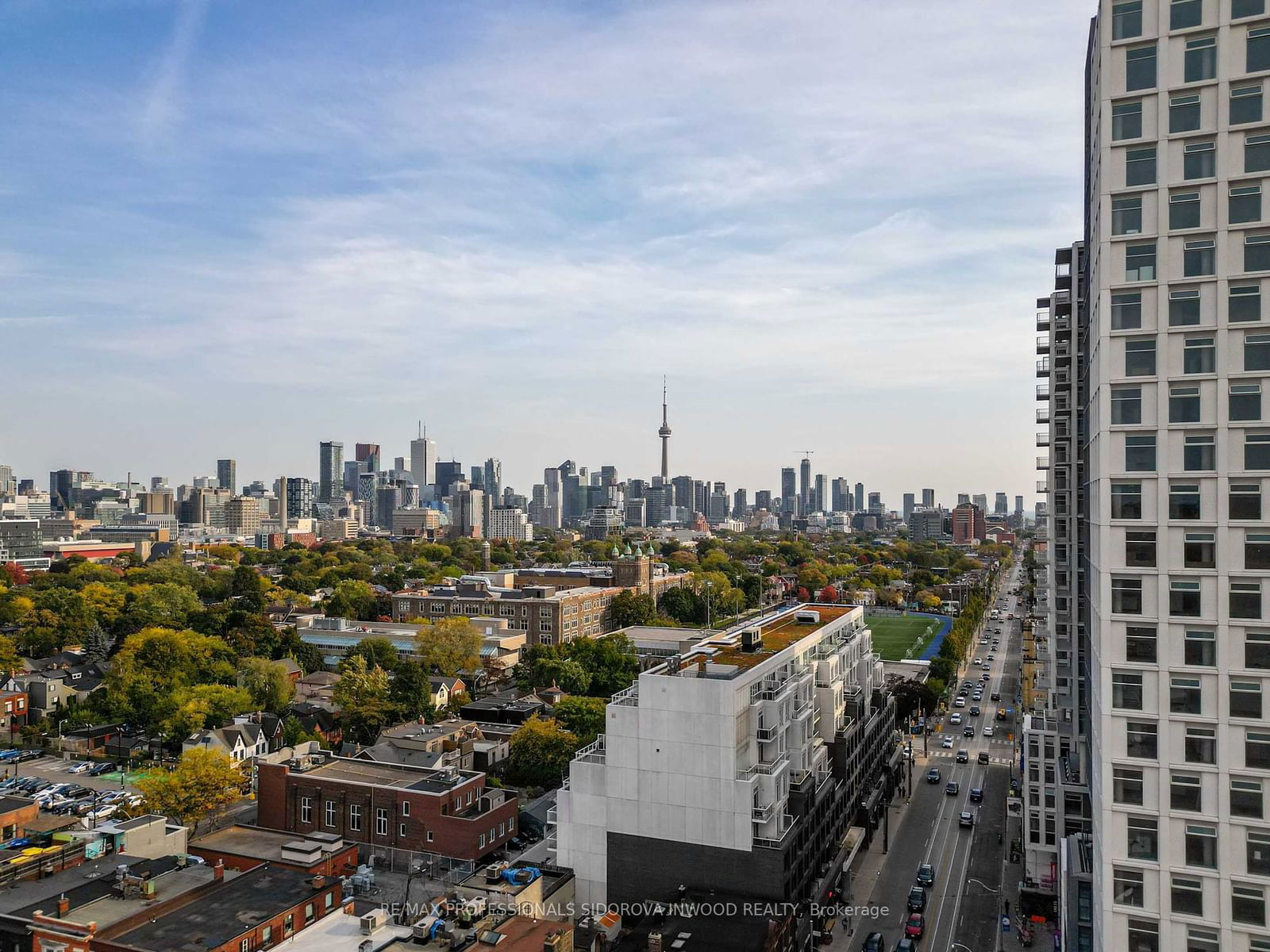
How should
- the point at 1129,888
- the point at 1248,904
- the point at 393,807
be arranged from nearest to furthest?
the point at 1248,904 < the point at 1129,888 < the point at 393,807

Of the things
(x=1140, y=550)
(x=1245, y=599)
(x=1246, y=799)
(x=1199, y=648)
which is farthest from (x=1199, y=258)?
(x=1246, y=799)

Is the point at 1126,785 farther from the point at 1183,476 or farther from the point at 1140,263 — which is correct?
the point at 1140,263

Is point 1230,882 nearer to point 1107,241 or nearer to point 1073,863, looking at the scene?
point 1073,863

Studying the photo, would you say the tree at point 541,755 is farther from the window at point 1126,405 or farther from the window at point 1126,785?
the window at point 1126,405

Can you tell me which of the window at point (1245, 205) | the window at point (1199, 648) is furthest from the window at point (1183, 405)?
the window at point (1199, 648)

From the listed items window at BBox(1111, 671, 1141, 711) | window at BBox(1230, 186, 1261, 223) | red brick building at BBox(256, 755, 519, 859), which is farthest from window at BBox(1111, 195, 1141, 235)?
red brick building at BBox(256, 755, 519, 859)

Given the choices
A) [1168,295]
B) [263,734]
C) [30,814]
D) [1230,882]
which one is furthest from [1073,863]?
[263,734]

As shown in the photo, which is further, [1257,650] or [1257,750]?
[1257,650]

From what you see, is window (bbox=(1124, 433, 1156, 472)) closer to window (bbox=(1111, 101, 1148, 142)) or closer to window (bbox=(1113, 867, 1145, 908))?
window (bbox=(1111, 101, 1148, 142))
